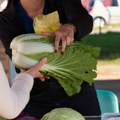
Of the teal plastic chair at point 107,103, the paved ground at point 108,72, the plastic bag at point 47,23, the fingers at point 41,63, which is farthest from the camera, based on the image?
the paved ground at point 108,72

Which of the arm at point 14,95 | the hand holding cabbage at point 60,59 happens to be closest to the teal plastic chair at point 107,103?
the hand holding cabbage at point 60,59

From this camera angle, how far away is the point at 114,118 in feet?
6.07

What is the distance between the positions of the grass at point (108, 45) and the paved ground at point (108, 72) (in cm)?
44

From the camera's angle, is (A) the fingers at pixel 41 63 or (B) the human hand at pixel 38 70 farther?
(A) the fingers at pixel 41 63

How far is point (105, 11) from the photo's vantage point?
46.5 ft

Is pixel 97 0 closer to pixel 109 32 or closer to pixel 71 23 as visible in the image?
pixel 109 32

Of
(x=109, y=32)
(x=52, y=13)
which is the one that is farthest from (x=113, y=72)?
(x=52, y=13)

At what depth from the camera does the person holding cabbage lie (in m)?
2.19

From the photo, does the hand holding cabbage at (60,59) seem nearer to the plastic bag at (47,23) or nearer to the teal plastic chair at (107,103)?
the plastic bag at (47,23)

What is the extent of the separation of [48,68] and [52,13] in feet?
0.96

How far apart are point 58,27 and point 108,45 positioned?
986 cm

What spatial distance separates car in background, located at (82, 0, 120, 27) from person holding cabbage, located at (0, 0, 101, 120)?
11378 mm

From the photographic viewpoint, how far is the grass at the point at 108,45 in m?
9.86

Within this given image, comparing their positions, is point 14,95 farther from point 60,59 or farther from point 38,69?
point 60,59
